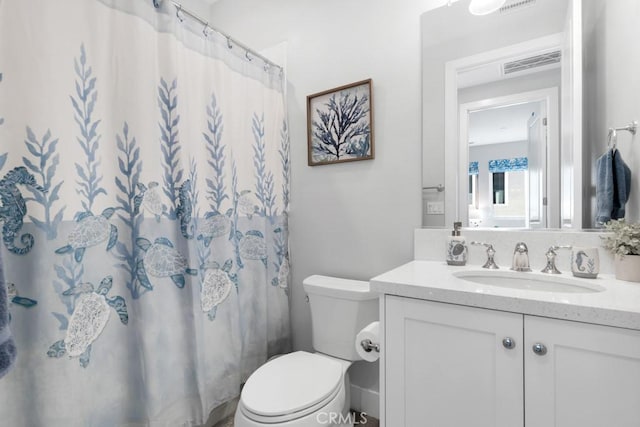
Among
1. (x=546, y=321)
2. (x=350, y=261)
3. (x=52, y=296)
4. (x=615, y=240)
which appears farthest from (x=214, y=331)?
(x=615, y=240)

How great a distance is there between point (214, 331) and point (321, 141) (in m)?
1.17

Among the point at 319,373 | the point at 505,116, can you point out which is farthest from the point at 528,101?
the point at 319,373

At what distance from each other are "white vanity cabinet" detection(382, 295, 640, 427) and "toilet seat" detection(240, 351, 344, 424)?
11.4 inches

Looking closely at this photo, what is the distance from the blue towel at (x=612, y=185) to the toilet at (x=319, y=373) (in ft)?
2.93

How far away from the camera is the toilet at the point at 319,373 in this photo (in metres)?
1.11

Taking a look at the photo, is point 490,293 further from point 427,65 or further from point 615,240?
point 427,65

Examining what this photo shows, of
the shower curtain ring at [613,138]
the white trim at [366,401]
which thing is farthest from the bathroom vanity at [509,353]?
the white trim at [366,401]

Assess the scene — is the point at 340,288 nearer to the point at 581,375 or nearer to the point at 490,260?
the point at 490,260

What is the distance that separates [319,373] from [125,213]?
103 centimetres

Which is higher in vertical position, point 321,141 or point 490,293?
point 321,141

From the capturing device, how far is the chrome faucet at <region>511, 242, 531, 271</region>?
1.19 m

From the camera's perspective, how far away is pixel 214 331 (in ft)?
4.80

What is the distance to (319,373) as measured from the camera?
4.38 feet

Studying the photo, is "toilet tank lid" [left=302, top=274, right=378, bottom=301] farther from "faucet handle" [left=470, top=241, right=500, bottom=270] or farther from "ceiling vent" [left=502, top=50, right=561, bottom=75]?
"ceiling vent" [left=502, top=50, right=561, bottom=75]
